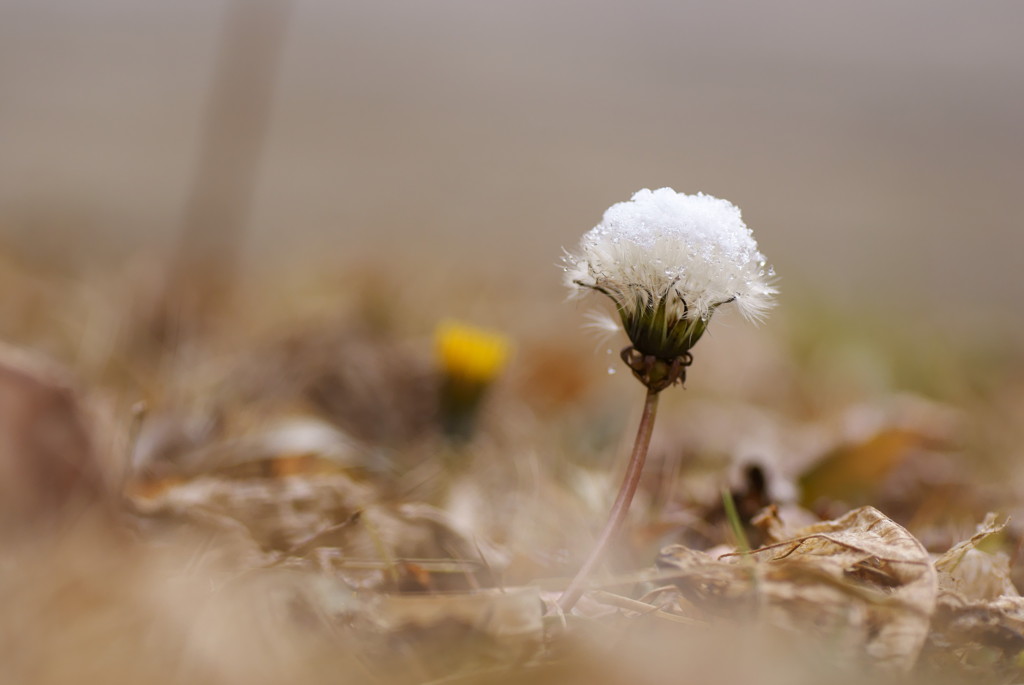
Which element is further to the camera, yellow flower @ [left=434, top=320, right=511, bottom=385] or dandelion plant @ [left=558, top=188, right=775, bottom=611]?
yellow flower @ [left=434, top=320, right=511, bottom=385]

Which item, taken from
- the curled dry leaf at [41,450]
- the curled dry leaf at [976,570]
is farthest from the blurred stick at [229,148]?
the curled dry leaf at [976,570]

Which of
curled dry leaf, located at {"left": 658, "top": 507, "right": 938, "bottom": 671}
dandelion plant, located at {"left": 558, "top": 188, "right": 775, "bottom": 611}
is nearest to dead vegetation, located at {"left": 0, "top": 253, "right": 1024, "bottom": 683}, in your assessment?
curled dry leaf, located at {"left": 658, "top": 507, "right": 938, "bottom": 671}

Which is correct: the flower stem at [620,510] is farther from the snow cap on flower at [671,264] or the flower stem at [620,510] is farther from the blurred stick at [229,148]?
the blurred stick at [229,148]

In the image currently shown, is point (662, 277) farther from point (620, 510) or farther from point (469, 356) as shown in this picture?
point (469, 356)

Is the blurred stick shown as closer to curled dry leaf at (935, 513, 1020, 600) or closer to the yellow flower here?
the yellow flower

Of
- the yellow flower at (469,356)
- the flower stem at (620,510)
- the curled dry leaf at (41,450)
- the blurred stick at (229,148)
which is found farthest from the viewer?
the blurred stick at (229,148)

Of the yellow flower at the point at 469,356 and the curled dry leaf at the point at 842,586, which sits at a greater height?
the yellow flower at the point at 469,356
